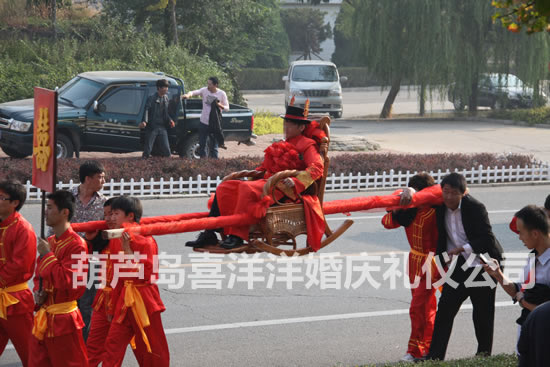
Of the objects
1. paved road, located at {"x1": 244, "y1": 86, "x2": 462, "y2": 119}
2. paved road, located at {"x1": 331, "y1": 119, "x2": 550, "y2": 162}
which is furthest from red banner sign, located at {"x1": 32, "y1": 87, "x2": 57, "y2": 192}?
paved road, located at {"x1": 244, "y1": 86, "x2": 462, "y2": 119}

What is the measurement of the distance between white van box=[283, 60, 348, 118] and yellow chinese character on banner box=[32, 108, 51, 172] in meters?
26.7

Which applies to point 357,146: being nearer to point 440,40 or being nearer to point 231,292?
point 440,40

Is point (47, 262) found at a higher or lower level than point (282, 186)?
lower

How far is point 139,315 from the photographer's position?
265 inches

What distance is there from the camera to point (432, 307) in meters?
8.15

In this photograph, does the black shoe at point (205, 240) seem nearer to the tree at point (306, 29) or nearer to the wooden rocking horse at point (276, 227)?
the wooden rocking horse at point (276, 227)

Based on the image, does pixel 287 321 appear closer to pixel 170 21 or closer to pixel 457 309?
pixel 457 309

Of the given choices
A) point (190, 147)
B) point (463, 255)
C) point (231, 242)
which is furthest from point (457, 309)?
point (190, 147)

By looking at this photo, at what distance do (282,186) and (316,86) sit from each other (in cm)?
2669

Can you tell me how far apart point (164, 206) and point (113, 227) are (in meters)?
9.03

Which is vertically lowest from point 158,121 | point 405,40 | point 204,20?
point 158,121

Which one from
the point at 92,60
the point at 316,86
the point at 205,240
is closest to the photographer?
the point at 205,240

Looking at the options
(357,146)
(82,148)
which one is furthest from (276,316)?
(357,146)

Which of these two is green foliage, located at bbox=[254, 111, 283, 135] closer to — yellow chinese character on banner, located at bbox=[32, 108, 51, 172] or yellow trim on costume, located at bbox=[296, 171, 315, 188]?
yellow trim on costume, located at bbox=[296, 171, 315, 188]
